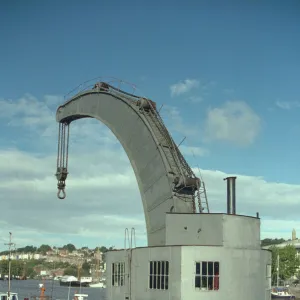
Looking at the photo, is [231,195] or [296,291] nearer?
[231,195]

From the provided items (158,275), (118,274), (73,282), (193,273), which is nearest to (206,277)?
(193,273)

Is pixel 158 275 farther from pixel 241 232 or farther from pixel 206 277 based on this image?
pixel 241 232

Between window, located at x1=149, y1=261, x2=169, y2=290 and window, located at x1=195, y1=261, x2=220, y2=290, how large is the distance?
142 cm

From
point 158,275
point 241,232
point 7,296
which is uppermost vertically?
point 241,232

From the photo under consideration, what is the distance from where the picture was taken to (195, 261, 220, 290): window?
23.2 m


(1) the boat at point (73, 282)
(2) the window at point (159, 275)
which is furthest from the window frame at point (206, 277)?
(1) the boat at point (73, 282)

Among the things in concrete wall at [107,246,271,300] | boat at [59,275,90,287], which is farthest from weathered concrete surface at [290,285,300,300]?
concrete wall at [107,246,271,300]

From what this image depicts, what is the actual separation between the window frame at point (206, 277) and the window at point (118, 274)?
17.9 ft

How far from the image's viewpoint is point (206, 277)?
23266mm

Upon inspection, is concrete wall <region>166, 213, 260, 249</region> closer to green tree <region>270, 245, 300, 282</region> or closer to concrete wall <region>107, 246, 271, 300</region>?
concrete wall <region>107, 246, 271, 300</region>

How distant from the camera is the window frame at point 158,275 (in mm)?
23819

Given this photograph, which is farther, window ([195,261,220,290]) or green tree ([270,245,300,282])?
green tree ([270,245,300,282])

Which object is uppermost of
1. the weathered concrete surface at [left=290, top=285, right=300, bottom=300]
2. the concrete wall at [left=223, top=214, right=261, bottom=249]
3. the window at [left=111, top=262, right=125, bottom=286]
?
the concrete wall at [left=223, top=214, right=261, bottom=249]

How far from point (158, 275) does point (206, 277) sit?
2.31 metres
